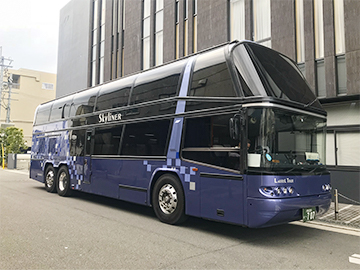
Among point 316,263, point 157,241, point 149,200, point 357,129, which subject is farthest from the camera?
point 357,129

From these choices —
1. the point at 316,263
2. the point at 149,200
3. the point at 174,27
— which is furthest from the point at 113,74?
the point at 316,263

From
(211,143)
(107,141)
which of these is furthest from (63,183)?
(211,143)

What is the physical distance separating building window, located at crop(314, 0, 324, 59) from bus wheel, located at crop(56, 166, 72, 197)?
10038 mm

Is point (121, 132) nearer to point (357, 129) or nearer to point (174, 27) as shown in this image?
point (357, 129)

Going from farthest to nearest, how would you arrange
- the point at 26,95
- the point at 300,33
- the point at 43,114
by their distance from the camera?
the point at 26,95
the point at 43,114
the point at 300,33

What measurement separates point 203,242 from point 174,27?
14.7 metres

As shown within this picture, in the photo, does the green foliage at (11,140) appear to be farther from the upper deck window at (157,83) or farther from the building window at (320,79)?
the building window at (320,79)

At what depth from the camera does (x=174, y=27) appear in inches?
696

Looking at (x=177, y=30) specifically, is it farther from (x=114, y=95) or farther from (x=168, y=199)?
(x=168, y=199)

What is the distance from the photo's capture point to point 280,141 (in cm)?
544

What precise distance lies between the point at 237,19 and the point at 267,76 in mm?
9305

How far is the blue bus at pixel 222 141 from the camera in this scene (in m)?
5.33

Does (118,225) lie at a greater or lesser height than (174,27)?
lesser

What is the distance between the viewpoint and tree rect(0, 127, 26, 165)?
2917cm
